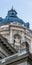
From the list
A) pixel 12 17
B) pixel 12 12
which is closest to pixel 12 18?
pixel 12 17

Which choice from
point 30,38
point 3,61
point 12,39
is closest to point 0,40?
point 3,61

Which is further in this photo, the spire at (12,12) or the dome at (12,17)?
the spire at (12,12)

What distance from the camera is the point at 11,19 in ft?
239

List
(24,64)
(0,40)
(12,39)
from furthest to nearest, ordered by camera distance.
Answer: (12,39), (0,40), (24,64)

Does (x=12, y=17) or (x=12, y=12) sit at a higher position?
(x=12, y=12)

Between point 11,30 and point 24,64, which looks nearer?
point 24,64

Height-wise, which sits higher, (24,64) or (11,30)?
(11,30)

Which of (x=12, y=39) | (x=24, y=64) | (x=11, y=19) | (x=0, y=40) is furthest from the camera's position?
(x=11, y=19)

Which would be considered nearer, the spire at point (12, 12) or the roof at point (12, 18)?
the roof at point (12, 18)

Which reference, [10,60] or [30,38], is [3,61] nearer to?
[10,60]

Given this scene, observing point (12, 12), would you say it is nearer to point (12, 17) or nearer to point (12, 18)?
point (12, 17)

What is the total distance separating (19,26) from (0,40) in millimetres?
21490

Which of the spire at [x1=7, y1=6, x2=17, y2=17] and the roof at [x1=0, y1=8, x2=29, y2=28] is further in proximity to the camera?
the spire at [x1=7, y1=6, x2=17, y2=17]

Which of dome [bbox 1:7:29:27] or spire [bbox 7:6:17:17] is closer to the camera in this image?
dome [bbox 1:7:29:27]
